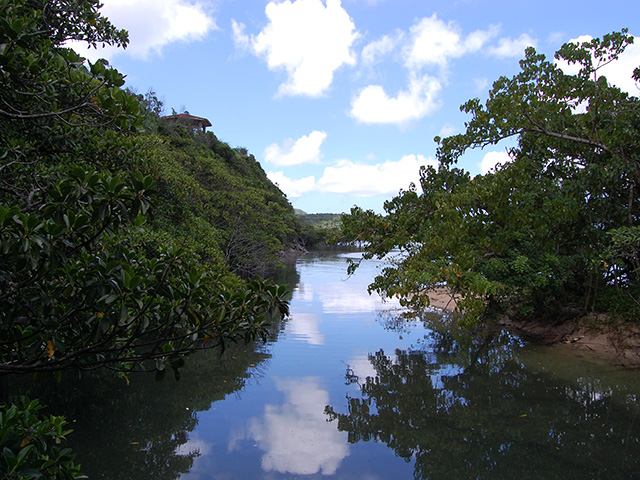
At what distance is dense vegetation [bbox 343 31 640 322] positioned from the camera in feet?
28.5

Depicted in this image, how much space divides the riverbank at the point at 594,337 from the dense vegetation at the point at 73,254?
688 centimetres

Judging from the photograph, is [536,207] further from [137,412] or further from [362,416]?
[137,412]

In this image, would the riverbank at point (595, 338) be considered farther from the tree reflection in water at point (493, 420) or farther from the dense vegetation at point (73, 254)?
the dense vegetation at point (73, 254)

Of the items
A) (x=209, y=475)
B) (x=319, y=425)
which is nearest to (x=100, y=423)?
(x=209, y=475)

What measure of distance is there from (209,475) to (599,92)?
33.1ft

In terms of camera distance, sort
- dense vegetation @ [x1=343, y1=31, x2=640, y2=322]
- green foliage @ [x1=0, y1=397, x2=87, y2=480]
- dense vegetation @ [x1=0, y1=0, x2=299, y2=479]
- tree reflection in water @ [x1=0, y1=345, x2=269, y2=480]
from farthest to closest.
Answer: dense vegetation @ [x1=343, y1=31, x2=640, y2=322] < tree reflection in water @ [x1=0, y1=345, x2=269, y2=480] < dense vegetation @ [x1=0, y1=0, x2=299, y2=479] < green foliage @ [x1=0, y1=397, x2=87, y2=480]

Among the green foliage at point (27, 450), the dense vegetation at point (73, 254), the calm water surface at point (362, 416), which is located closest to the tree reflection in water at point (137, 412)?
the calm water surface at point (362, 416)

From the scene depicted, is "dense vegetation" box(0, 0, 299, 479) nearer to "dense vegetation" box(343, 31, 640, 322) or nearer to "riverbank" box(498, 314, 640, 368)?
"dense vegetation" box(343, 31, 640, 322)

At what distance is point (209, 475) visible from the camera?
5.45 meters

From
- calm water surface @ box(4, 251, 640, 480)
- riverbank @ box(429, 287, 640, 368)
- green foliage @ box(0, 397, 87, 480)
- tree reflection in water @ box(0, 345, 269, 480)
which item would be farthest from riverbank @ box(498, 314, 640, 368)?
green foliage @ box(0, 397, 87, 480)

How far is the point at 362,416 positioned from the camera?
720cm

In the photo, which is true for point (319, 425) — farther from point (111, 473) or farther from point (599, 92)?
point (599, 92)

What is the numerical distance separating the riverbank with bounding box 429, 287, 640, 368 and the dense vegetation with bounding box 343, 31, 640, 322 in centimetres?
33

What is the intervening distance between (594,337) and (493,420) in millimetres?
5224
